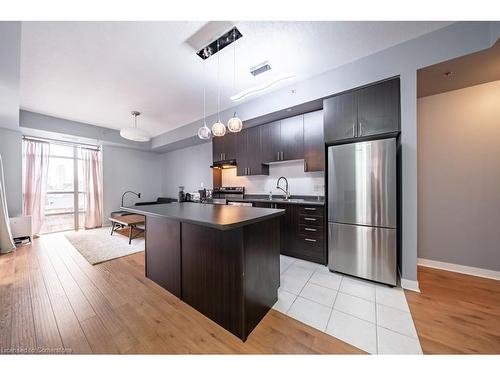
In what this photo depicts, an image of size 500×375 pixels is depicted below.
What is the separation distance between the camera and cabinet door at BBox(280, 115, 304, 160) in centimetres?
311

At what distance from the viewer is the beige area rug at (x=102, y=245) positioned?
309cm

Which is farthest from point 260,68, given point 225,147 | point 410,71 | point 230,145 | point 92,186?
point 92,186

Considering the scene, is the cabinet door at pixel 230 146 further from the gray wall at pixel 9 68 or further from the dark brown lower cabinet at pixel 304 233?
the gray wall at pixel 9 68

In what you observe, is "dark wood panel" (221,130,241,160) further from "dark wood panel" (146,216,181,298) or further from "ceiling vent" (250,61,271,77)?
"dark wood panel" (146,216,181,298)

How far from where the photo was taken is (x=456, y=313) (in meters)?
1.62

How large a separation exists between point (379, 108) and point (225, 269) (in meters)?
2.55

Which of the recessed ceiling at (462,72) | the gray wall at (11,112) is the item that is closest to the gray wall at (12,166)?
the gray wall at (11,112)

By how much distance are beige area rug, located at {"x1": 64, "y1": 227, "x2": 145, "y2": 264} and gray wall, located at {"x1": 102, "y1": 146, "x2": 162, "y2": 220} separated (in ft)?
4.26

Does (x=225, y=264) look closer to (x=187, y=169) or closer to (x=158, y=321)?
(x=158, y=321)

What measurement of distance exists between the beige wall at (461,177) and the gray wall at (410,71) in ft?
3.05
